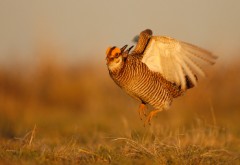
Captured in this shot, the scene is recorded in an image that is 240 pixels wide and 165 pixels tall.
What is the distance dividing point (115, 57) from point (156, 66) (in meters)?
0.57

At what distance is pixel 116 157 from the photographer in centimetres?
457

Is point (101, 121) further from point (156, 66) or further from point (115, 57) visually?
point (115, 57)

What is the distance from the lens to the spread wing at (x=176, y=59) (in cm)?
562

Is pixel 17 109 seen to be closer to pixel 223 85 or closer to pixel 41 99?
pixel 41 99

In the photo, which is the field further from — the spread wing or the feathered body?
the spread wing

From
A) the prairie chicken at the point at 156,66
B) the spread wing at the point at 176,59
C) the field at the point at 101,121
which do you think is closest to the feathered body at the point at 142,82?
the prairie chicken at the point at 156,66

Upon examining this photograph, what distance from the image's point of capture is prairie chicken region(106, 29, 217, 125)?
5637 millimetres

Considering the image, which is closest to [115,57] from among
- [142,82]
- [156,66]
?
[142,82]

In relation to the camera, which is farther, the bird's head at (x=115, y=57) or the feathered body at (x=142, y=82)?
the feathered body at (x=142, y=82)

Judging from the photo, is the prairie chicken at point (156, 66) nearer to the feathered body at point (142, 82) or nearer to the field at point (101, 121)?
the feathered body at point (142, 82)

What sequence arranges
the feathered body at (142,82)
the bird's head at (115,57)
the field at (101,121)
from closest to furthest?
1. the field at (101,121)
2. the bird's head at (115,57)
3. the feathered body at (142,82)

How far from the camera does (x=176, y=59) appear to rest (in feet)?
19.0

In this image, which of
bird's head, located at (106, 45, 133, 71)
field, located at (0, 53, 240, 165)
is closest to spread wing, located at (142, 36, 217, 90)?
bird's head, located at (106, 45, 133, 71)

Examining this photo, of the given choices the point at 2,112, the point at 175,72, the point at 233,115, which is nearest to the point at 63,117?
the point at 2,112
